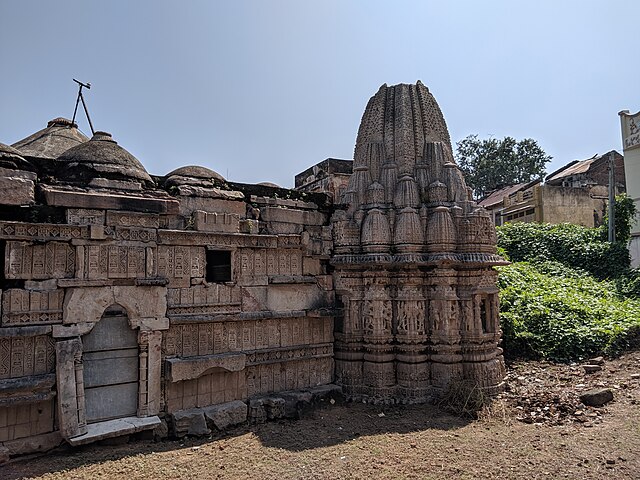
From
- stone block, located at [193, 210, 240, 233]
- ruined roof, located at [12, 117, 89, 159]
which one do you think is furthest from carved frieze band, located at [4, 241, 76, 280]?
ruined roof, located at [12, 117, 89, 159]

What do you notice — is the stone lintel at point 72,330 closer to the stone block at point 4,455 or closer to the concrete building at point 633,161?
the stone block at point 4,455

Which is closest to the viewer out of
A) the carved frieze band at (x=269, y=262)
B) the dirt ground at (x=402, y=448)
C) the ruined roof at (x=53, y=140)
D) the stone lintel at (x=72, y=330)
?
the dirt ground at (x=402, y=448)

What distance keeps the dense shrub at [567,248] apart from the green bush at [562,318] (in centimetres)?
270

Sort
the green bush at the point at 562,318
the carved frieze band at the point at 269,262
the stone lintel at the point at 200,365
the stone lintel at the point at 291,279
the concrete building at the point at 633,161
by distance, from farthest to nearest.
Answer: the concrete building at the point at 633,161 → the green bush at the point at 562,318 → the stone lintel at the point at 291,279 → the carved frieze band at the point at 269,262 → the stone lintel at the point at 200,365

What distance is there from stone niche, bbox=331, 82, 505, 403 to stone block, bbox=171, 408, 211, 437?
2.49 meters

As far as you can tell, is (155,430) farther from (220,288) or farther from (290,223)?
(290,223)

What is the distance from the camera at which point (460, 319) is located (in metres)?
7.86

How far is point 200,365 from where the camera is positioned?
639cm

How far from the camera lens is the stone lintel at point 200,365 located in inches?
244

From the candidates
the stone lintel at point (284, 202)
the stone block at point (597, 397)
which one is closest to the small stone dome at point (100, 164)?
the stone lintel at point (284, 202)

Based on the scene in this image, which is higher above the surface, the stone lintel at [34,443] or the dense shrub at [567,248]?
the dense shrub at [567,248]

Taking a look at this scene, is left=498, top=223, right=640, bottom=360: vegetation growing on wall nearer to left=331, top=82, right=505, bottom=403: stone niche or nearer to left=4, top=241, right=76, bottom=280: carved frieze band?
left=331, top=82, right=505, bottom=403: stone niche

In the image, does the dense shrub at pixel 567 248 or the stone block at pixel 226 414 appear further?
the dense shrub at pixel 567 248

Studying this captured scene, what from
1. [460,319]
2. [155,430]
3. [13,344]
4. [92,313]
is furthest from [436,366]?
[13,344]
